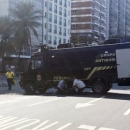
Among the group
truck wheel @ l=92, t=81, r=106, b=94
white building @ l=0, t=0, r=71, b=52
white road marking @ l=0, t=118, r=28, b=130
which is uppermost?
white building @ l=0, t=0, r=71, b=52

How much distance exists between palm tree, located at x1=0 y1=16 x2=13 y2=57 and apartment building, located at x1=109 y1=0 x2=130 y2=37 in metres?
69.3

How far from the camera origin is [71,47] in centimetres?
1927

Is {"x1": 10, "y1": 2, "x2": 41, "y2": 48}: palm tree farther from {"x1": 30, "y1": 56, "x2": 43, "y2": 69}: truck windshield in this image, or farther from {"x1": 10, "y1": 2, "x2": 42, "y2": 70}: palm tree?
{"x1": 30, "y1": 56, "x2": 43, "y2": 69}: truck windshield

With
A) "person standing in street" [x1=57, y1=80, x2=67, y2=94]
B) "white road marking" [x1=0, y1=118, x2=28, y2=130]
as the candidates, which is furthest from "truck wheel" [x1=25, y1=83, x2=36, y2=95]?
"white road marking" [x1=0, y1=118, x2=28, y2=130]

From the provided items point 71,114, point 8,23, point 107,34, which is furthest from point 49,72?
point 107,34

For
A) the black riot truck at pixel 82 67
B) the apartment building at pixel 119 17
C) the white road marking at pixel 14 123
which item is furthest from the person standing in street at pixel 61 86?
the apartment building at pixel 119 17

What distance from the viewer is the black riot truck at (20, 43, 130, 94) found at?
57.6 feet

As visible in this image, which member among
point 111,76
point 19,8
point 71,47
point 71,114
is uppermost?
point 19,8

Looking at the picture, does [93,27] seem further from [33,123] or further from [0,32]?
[33,123]

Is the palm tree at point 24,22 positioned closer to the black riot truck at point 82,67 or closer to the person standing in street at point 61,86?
the black riot truck at point 82,67

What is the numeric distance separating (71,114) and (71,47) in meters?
9.86

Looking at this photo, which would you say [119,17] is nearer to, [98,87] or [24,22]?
[24,22]

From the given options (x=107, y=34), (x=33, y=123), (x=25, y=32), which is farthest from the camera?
(x=107, y=34)

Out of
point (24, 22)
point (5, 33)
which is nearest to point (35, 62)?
point (24, 22)
